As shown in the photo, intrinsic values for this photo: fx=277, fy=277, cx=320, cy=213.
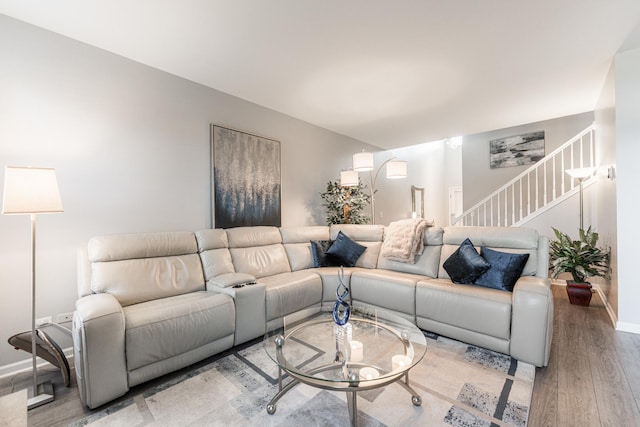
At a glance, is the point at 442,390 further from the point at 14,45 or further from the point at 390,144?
the point at 390,144

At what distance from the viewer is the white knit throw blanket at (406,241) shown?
10.2ft

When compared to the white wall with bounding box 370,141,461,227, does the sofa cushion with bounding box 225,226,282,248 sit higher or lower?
lower

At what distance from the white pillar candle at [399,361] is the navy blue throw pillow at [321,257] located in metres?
1.95

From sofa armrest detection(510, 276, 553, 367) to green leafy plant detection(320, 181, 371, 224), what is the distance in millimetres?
2600

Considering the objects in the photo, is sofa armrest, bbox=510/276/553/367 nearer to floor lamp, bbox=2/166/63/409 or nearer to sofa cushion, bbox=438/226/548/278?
sofa cushion, bbox=438/226/548/278

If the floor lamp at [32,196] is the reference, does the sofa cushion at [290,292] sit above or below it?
below

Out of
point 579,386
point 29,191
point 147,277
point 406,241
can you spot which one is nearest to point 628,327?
point 579,386

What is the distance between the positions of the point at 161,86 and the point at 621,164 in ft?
14.9

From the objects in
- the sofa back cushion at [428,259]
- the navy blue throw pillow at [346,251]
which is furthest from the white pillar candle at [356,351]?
the navy blue throw pillow at [346,251]

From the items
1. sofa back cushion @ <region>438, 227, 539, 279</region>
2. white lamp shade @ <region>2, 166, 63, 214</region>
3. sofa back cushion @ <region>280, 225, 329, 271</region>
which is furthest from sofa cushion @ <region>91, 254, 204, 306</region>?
sofa back cushion @ <region>438, 227, 539, 279</region>

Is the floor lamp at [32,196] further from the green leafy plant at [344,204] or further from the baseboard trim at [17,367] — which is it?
the green leafy plant at [344,204]

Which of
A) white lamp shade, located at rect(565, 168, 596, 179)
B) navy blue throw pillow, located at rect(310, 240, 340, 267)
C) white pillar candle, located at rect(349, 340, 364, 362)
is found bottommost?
white pillar candle, located at rect(349, 340, 364, 362)

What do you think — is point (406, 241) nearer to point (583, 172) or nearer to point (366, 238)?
point (366, 238)

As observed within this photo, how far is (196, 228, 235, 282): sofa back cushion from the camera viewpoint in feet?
8.86
